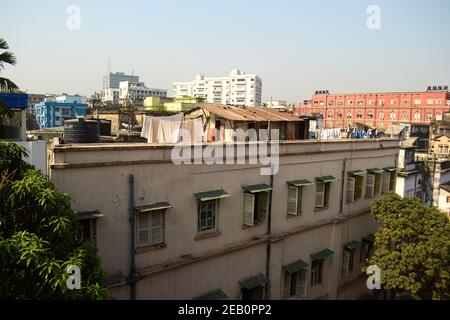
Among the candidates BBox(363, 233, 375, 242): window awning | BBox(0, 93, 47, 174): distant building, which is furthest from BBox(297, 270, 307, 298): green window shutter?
BBox(0, 93, 47, 174): distant building

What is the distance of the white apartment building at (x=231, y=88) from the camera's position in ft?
472

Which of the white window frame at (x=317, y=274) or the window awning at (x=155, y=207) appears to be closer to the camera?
the window awning at (x=155, y=207)

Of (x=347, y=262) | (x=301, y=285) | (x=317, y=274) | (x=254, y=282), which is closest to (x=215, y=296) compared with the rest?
(x=254, y=282)

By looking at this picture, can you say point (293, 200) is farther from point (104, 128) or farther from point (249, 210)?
point (104, 128)

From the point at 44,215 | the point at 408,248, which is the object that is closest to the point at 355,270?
the point at 408,248

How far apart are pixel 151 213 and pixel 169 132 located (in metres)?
→ 5.22

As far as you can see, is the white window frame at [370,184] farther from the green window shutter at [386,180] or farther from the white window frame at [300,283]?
the white window frame at [300,283]

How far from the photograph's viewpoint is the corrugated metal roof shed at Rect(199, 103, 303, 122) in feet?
58.6

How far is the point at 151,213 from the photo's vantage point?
11500 millimetres

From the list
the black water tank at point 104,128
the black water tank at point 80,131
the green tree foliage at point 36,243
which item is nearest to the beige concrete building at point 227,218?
the black water tank at point 80,131

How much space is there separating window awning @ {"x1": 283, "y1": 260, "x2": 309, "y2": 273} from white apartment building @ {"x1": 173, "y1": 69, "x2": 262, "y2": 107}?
12265 cm

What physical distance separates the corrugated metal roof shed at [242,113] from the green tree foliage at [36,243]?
11.2m

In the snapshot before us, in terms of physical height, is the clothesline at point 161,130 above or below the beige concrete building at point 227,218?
above
